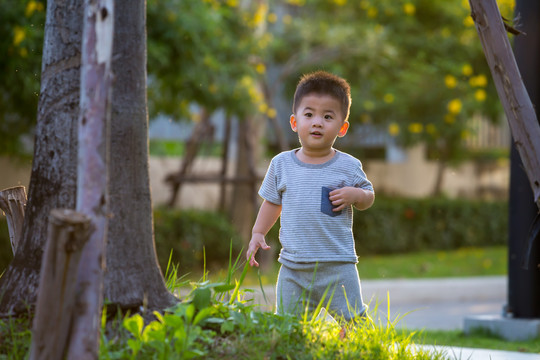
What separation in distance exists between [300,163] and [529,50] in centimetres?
296

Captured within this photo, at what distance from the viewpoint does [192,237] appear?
10352 millimetres

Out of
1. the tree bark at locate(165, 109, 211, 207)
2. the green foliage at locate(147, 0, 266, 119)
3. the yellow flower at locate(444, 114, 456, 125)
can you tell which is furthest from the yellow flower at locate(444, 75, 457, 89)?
the tree bark at locate(165, 109, 211, 207)

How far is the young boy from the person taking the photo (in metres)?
3.25

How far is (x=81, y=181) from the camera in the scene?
2371 mm

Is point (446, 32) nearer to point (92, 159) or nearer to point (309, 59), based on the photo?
point (309, 59)

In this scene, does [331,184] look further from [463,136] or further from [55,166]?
[463,136]

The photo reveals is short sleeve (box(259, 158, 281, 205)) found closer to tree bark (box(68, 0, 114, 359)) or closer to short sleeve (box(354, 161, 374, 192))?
short sleeve (box(354, 161, 374, 192))

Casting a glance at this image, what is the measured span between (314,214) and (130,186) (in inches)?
30.5

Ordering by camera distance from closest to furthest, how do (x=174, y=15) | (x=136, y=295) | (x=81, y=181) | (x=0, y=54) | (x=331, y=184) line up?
(x=81, y=181)
(x=136, y=295)
(x=331, y=184)
(x=0, y=54)
(x=174, y=15)

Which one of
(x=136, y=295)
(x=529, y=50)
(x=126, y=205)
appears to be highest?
(x=529, y=50)

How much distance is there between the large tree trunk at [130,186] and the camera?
300 centimetres

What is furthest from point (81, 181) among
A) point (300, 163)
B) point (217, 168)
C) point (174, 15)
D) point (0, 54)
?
point (217, 168)

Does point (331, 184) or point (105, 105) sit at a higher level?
point (105, 105)

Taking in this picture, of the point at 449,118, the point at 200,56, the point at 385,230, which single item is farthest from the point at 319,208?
the point at 385,230
